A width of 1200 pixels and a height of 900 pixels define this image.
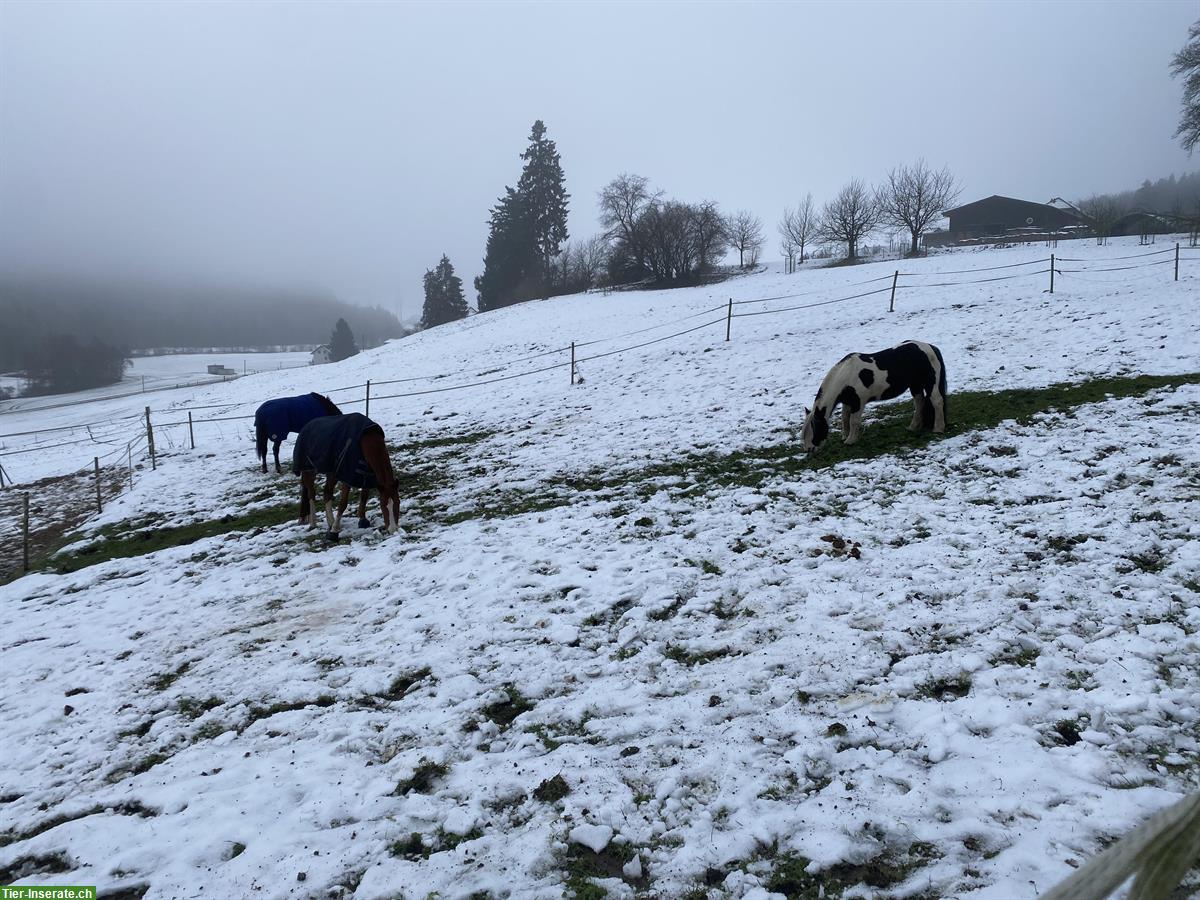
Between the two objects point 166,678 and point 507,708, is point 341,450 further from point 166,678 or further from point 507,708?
point 507,708

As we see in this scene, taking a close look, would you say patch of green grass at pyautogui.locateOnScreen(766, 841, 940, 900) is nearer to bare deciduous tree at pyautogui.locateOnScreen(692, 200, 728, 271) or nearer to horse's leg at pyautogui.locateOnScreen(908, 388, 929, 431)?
horse's leg at pyautogui.locateOnScreen(908, 388, 929, 431)

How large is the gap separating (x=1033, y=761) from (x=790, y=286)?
3189 centimetres

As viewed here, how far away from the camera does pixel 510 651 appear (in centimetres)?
528

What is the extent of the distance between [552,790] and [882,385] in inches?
320

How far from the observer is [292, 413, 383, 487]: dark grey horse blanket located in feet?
27.0

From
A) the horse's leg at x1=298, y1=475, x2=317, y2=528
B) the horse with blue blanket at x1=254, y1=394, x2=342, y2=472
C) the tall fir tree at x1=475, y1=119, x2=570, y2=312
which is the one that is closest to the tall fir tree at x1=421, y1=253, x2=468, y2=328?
the tall fir tree at x1=475, y1=119, x2=570, y2=312

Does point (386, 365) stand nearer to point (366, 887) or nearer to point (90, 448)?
point (90, 448)

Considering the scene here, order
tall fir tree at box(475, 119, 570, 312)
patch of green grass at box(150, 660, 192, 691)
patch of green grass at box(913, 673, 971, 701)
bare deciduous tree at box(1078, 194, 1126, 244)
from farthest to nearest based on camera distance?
1. tall fir tree at box(475, 119, 570, 312)
2. bare deciduous tree at box(1078, 194, 1126, 244)
3. patch of green grass at box(150, 660, 192, 691)
4. patch of green grass at box(913, 673, 971, 701)

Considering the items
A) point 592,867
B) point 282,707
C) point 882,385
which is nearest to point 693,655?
point 592,867

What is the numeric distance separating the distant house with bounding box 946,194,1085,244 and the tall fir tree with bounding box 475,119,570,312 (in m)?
36.5

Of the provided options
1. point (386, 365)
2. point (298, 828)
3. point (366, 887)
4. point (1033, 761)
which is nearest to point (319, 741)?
point (298, 828)

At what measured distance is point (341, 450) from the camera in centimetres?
824

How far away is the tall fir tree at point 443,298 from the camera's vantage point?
6306cm

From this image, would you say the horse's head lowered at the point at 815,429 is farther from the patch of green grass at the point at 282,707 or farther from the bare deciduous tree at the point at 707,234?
the bare deciduous tree at the point at 707,234
